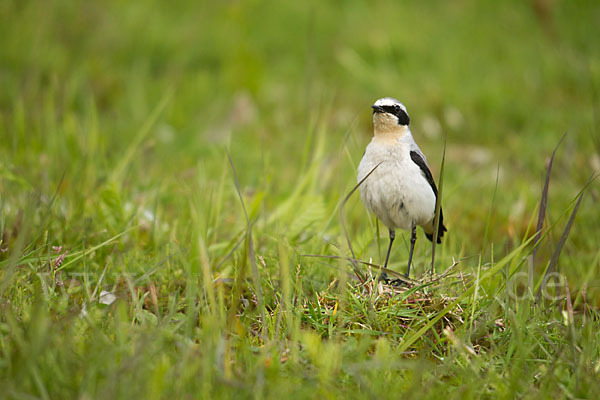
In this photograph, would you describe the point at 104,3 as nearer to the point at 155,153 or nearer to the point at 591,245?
the point at 155,153

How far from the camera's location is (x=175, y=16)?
8.16m

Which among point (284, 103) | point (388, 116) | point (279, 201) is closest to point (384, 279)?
point (388, 116)

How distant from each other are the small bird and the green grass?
12 centimetres

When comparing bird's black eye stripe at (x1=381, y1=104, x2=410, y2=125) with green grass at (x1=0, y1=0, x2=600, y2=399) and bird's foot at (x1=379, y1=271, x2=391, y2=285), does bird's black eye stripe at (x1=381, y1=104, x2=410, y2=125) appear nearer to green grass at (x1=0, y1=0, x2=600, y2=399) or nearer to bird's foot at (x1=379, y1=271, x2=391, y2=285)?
green grass at (x1=0, y1=0, x2=600, y2=399)

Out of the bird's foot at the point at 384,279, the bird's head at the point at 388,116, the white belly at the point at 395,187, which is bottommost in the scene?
the bird's foot at the point at 384,279

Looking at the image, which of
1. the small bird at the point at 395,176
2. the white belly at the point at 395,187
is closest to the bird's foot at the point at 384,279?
the small bird at the point at 395,176

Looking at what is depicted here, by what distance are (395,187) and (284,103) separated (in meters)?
3.98

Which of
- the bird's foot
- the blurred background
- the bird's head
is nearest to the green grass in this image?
the blurred background

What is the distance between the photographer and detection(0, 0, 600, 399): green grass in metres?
2.17

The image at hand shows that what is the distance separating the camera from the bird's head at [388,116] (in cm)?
311

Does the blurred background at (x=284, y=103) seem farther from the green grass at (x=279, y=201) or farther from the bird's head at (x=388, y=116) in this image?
the bird's head at (x=388, y=116)

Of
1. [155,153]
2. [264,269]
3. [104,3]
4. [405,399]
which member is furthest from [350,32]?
[405,399]

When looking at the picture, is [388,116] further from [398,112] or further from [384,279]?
[384,279]

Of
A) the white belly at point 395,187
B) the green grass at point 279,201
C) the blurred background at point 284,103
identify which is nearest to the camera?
the green grass at point 279,201
